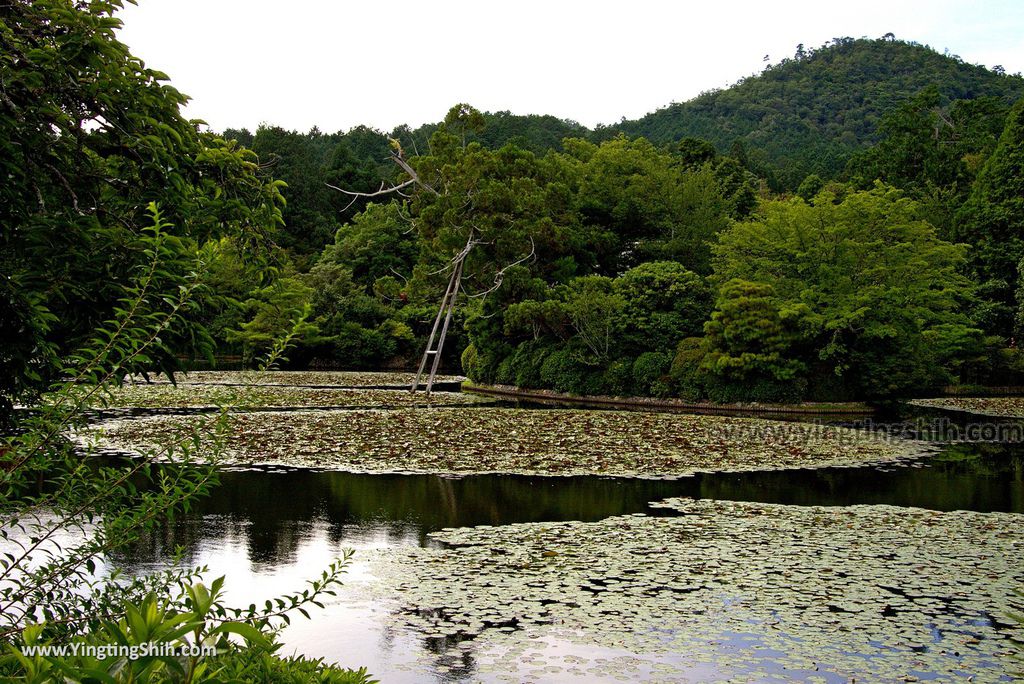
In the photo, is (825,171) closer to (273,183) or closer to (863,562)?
(863,562)

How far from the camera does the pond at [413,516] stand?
6.03 metres

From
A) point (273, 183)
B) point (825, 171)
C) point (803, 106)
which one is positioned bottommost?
point (273, 183)

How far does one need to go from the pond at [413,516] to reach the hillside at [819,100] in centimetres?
5189

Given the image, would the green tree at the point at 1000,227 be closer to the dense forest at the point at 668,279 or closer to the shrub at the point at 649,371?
the dense forest at the point at 668,279

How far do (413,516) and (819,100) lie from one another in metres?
73.2

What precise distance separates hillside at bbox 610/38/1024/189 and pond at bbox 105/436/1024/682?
51885mm

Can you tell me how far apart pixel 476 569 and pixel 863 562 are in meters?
3.92

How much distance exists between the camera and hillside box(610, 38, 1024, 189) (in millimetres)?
67375

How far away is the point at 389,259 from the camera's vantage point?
144 ft

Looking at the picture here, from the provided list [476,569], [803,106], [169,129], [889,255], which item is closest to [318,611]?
[476,569]

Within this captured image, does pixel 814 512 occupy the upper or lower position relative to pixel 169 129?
lower

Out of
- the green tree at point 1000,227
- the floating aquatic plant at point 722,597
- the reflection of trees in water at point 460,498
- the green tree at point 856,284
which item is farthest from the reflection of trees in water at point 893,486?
the green tree at point 1000,227

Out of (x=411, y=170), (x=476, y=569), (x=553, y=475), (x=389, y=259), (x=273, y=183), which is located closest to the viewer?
(x=273, y=183)

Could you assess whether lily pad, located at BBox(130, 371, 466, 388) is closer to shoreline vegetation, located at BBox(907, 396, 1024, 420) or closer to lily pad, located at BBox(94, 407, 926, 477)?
lily pad, located at BBox(94, 407, 926, 477)
